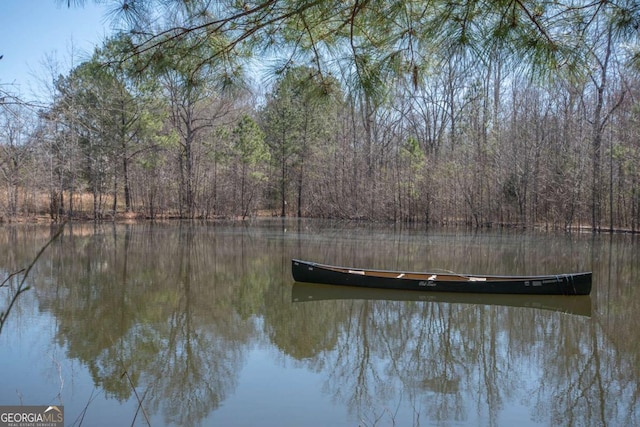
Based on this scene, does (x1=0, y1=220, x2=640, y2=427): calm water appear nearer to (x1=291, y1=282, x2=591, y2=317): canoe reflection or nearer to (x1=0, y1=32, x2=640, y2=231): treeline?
(x1=291, y1=282, x2=591, y2=317): canoe reflection

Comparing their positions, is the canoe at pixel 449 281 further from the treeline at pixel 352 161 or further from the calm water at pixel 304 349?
the treeline at pixel 352 161

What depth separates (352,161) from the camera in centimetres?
3362

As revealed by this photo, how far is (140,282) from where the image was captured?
1171 cm

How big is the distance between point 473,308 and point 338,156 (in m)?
25.3

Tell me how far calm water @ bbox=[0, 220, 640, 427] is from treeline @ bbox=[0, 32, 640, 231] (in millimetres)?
9643

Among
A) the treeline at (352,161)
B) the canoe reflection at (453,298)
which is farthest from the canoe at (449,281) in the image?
the treeline at (352,161)

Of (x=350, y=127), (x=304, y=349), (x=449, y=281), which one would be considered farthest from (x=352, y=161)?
(x=304, y=349)

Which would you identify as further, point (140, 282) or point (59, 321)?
point (140, 282)

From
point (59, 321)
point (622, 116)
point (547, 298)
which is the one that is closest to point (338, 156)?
point (622, 116)

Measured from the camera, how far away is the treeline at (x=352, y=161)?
24750 mm

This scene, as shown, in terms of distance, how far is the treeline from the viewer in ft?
81.2

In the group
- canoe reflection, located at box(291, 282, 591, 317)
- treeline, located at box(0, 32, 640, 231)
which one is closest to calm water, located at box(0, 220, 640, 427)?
canoe reflection, located at box(291, 282, 591, 317)

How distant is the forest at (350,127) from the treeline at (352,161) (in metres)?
0.11

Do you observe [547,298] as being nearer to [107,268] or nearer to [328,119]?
[107,268]
